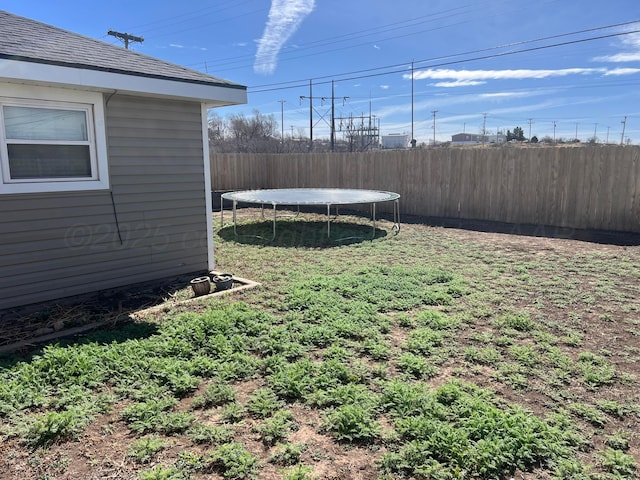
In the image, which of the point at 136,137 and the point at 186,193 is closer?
the point at 136,137

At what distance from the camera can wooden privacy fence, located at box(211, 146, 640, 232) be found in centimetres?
805

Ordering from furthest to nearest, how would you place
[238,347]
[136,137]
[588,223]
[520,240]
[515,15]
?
[515,15] → [588,223] → [520,240] → [136,137] → [238,347]

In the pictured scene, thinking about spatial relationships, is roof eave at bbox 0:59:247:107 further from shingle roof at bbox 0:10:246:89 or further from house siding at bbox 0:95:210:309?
house siding at bbox 0:95:210:309

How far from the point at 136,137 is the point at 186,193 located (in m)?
0.92

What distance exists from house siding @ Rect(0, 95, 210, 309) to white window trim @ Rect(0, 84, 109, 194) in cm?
8

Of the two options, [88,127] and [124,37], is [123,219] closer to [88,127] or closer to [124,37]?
[88,127]

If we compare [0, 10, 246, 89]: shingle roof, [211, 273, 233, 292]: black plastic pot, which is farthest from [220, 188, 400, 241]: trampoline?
[0, 10, 246, 89]: shingle roof

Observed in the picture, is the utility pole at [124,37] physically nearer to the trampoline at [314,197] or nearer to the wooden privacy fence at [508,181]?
the wooden privacy fence at [508,181]

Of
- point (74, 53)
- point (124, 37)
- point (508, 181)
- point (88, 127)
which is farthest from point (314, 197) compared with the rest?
point (124, 37)

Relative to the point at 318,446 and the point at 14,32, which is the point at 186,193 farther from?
the point at 318,446

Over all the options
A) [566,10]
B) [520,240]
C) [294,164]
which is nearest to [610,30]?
[566,10]

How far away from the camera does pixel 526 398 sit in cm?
263

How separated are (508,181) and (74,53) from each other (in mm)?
8412

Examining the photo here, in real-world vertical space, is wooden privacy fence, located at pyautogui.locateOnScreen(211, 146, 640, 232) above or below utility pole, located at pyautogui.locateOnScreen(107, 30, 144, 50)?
below
